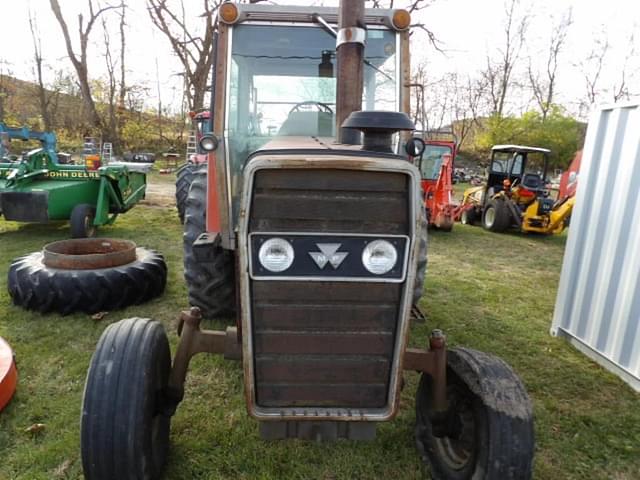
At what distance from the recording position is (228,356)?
2.22 m

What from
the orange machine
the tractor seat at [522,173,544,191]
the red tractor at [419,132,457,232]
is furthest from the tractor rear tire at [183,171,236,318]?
the tractor seat at [522,173,544,191]

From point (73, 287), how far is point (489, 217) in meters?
8.79

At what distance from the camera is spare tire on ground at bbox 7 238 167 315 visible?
12.3ft

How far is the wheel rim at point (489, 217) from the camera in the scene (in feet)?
32.5

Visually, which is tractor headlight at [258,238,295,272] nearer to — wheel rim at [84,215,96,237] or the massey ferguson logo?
the massey ferguson logo

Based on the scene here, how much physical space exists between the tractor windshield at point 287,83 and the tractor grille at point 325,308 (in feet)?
4.16

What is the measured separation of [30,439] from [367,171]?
2.23 m

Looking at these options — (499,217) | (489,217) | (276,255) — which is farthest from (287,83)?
(489,217)

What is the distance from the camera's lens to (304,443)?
8.04 ft

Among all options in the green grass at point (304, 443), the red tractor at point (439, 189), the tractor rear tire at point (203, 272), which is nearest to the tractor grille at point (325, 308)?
the green grass at point (304, 443)

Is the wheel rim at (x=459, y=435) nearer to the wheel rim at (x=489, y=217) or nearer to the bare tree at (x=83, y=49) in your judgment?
the wheel rim at (x=489, y=217)

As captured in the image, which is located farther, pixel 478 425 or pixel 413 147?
pixel 413 147

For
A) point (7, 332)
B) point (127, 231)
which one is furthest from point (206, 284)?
point (127, 231)

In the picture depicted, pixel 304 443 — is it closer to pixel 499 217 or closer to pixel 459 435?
pixel 459 435
